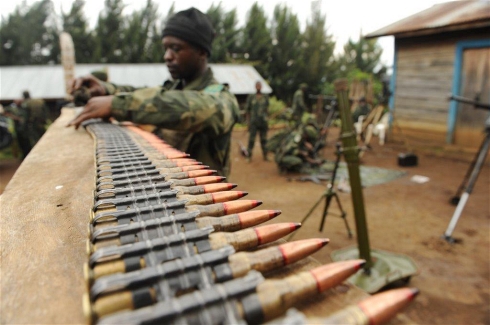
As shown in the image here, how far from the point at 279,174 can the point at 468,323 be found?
622 cm

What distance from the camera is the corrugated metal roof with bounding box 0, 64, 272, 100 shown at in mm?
17062

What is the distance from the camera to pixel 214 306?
631 millimetres

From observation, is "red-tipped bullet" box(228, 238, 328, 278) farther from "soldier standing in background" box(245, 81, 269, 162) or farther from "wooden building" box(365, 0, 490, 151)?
"soldier standing in background" box(245, 81, 269, 162)

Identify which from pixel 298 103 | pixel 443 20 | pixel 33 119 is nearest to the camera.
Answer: pixel 443 20

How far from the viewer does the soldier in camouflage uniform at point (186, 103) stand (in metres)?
2.13

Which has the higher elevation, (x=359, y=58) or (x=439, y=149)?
(x=359, y=58)

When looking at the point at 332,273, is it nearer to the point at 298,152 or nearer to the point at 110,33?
the point at 298,152

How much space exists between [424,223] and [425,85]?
6645 millimetres

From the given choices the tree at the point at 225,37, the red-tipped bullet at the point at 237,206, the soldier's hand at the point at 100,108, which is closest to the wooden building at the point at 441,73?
the soldier's hand at the point at 100,108

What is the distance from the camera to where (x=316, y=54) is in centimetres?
2630

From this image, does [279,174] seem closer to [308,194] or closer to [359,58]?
[308,194]

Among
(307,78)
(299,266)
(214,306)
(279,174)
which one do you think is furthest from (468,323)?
(307,78)

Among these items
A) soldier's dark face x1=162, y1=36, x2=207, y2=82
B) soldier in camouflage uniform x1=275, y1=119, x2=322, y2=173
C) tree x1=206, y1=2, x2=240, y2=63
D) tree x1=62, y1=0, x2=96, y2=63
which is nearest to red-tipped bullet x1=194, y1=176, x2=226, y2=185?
soldier's dark face x1=162, y1=36, x2=207, y2=82

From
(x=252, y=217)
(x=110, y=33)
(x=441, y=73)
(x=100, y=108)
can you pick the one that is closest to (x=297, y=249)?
(x=252, y=217)
